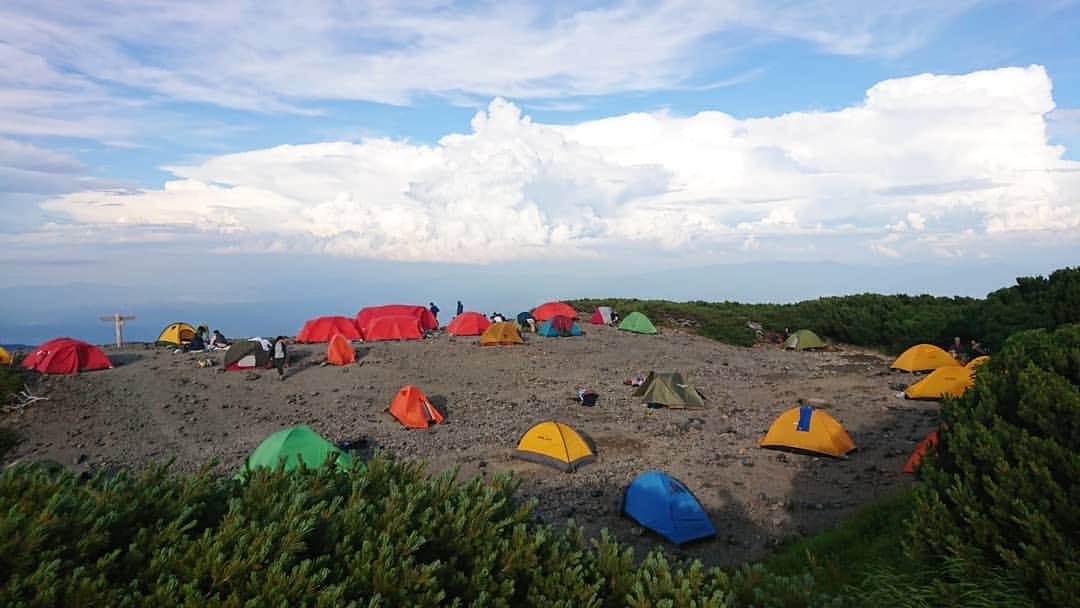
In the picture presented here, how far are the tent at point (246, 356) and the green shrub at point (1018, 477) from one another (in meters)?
24.1

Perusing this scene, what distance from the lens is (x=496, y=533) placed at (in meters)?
4.63

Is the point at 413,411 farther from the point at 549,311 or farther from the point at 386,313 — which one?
the point at 549,311

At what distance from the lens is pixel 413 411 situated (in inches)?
763

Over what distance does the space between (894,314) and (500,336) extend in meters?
21.0

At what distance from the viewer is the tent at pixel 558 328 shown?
3378 centimetres

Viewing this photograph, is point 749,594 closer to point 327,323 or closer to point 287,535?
point 287,535

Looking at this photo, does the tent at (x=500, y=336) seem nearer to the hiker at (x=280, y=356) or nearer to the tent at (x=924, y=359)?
the hiker at (x=280, y=356)

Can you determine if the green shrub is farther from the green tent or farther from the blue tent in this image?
the green tent

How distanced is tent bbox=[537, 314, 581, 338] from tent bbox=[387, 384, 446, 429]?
47.6 ft

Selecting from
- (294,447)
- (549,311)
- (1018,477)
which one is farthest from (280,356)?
(1018,477)

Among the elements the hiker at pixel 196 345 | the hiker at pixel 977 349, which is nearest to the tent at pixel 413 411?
the hiker at pixel 196 345

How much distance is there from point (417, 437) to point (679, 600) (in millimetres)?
14737

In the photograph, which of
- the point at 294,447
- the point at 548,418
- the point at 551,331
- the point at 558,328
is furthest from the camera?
the point at 558,328

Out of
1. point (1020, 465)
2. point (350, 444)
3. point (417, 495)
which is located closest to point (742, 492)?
point (1020, 465)
